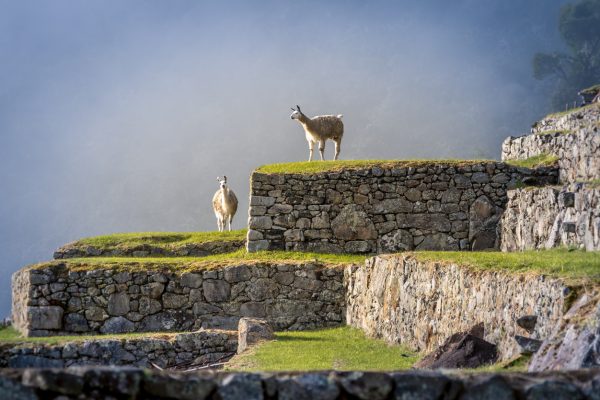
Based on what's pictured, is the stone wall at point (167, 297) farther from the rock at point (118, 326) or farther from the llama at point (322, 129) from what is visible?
the llama at point (322, 129)

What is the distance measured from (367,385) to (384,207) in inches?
668

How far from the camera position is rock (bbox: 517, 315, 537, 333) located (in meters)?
9.86

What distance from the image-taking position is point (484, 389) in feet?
18.6

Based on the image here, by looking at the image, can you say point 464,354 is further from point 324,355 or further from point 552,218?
point 552,218

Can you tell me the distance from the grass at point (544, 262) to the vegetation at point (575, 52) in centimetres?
5907

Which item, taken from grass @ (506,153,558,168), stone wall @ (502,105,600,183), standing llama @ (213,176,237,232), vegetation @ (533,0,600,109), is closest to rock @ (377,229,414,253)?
grass @ (506,153,558,168)

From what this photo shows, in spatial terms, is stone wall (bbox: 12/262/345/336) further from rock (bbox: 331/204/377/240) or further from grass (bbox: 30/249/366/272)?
rock (bbox: 331/204/377/240)

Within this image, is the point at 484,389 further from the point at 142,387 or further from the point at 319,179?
the point at 319,179

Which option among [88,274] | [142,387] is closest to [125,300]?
[88,274]

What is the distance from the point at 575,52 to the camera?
72.7 m

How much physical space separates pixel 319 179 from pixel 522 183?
14.3 ft

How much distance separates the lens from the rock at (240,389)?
563cm

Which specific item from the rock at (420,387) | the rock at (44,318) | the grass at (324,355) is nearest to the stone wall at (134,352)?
the grass at (324,355)

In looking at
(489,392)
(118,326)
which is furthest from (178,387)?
(118,326)
